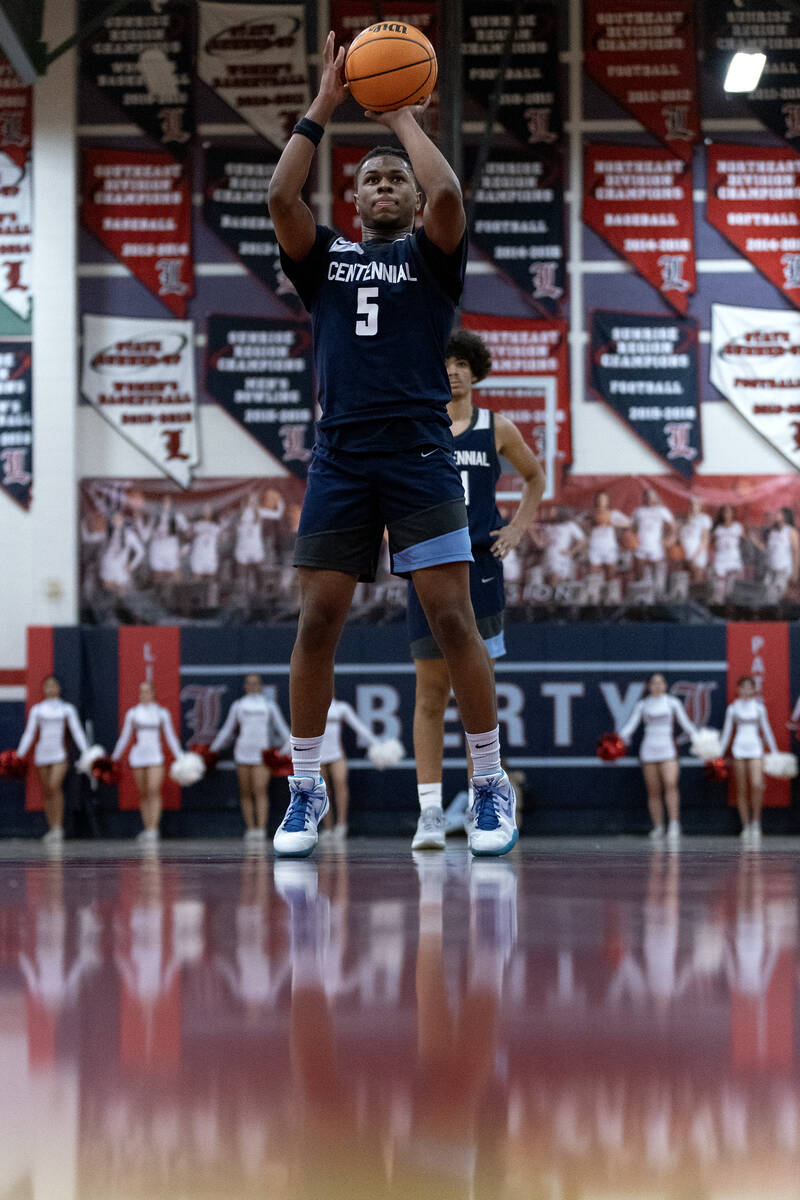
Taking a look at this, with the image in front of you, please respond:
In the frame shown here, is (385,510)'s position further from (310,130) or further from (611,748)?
(611,748)

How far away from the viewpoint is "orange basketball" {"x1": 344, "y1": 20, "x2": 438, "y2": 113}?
3082mm

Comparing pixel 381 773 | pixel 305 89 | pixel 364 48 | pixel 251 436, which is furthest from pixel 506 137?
pixel 364 48

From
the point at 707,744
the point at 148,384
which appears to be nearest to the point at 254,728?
the point at 148,384

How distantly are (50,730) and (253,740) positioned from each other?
2026mm

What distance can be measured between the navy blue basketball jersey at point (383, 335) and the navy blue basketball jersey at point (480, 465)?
4.59 ft

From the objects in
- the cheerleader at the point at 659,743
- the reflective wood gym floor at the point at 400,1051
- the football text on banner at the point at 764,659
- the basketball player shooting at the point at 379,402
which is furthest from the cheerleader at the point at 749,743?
the reflective wood gym floor at the point at 400,1051

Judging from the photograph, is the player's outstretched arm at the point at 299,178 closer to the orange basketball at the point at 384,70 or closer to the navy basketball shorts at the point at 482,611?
the orange basketball at the point at 384,70

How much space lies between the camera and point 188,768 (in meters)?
11.8

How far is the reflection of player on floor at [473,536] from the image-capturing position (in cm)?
416

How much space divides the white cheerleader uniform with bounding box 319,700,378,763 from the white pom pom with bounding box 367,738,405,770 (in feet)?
0.26

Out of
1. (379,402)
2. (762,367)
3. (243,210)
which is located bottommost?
(379,402)

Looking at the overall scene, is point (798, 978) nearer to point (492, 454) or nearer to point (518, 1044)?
point (518, 1044)

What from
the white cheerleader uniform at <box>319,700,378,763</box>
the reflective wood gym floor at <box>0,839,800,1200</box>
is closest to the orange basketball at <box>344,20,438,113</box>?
the reflective wood gym floor at <box>0,839,800,1200</box>

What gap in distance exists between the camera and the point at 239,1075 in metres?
1.02
